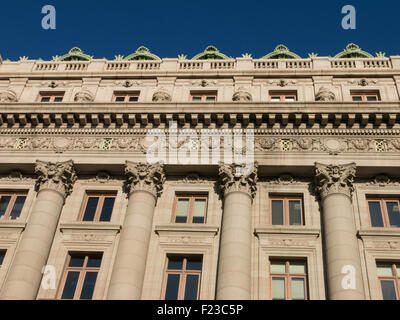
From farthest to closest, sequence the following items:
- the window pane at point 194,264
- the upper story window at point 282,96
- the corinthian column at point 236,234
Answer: the upper story window at point 282,96, the window pane at point 194,264, the corinthian column at point 236,234

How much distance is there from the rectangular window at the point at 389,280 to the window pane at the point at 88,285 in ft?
47.4

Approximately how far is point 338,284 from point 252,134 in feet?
33.5

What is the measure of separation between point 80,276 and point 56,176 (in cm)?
622

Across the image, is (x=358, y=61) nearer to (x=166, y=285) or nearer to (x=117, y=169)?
(x=117, y=169)

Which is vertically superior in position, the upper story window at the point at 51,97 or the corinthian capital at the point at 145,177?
the upper story window at the point at 51,97

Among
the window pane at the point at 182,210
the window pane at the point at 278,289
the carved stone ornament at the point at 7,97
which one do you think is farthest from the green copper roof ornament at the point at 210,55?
the window pane at the point at 278,289

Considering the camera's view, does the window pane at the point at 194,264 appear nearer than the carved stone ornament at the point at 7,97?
Yes

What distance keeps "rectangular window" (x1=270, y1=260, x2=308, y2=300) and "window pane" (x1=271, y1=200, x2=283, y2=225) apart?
99.3 inches

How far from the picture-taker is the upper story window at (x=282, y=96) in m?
33.1

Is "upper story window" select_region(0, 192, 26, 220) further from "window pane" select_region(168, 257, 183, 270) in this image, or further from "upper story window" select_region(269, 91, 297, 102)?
"upper story window" select_region(269, 91, 297, 102)

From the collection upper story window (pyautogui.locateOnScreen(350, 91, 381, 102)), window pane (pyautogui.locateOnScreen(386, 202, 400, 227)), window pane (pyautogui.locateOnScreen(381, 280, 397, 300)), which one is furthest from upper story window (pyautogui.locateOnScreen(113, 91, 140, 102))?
window pane (pyautogui.locateOnScreen(381, 280, 397, 300))

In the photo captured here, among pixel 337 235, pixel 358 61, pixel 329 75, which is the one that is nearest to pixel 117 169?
pixel 337 235

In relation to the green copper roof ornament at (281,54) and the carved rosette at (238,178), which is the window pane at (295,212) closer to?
the carved rosette at (238,178)

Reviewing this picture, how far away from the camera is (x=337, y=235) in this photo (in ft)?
83.1
